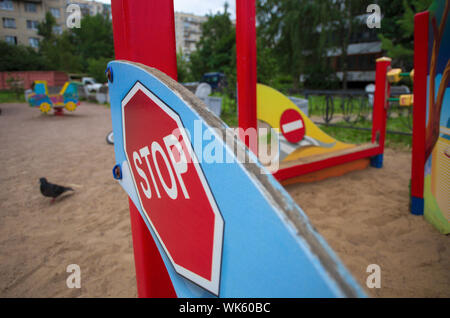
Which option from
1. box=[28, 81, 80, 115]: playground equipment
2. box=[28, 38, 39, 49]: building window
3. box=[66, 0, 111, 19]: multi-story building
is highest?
box=[28, 38, 39, 49]: building window

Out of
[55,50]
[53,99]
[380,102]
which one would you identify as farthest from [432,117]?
[55,50]

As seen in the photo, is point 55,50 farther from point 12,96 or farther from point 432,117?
point 432,117

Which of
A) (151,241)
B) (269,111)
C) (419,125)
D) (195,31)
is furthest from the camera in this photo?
(195,31)

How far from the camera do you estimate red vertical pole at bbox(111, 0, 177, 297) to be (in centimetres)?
76

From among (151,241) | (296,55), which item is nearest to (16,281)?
(151,241)

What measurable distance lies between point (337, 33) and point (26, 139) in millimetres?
14731

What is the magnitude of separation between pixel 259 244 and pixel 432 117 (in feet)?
6.74

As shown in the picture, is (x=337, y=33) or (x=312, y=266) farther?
(x=337, y=33)

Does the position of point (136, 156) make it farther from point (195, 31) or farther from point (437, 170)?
point (195, 31)

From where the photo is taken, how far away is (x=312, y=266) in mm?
304

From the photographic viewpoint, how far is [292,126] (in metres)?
2.84

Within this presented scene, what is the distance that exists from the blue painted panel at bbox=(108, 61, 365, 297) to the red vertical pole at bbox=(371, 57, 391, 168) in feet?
10.8

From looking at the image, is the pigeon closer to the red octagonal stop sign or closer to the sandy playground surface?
the sandy playground surface

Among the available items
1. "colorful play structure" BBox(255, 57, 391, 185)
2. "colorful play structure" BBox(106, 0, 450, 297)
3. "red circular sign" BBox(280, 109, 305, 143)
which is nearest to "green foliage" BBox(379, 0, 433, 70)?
"colorful play structure" BBox(255, 57, 391, 185)
